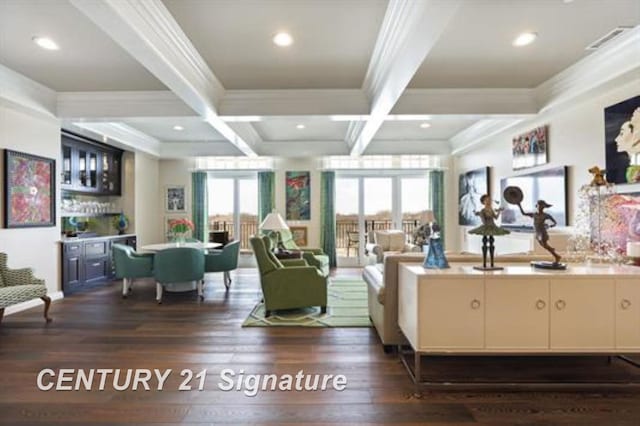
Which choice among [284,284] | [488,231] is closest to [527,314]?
[488,231]

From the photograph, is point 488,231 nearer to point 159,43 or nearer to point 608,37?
point 608,37

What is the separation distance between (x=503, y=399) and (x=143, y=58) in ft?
12.5

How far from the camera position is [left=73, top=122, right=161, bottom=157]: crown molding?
231 inches

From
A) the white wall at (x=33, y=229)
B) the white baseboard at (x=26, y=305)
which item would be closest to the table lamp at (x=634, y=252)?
the white baseboard at (x=26, y=305)

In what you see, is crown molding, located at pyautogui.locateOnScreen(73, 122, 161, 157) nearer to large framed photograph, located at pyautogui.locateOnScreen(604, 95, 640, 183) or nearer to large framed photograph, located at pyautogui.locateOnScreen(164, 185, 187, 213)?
large framed photograph, located at pyautogui.locateOnScreen(164, 185, 187, 213)

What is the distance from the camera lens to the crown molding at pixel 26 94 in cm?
407

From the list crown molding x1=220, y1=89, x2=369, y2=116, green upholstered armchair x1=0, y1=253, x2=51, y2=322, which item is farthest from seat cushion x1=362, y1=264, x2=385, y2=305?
green upholstered armchair x1=0, y1=253, x2=51, y2=322

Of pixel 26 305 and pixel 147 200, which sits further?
pixel 147 200

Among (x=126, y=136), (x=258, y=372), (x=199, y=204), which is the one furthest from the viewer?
(x=199, y=204)

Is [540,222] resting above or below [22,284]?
above

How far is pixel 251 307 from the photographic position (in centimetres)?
481

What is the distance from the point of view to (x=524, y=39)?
11.2ft

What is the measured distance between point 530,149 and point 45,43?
20.0 ft

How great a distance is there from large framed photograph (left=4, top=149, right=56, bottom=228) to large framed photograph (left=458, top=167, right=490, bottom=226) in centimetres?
697
